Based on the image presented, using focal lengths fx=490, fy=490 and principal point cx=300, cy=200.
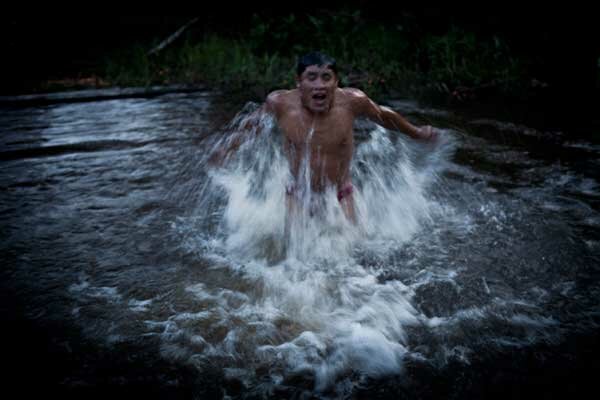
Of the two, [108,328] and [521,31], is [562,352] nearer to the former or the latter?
[108,328]

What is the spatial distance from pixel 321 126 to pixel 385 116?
55 centimetres

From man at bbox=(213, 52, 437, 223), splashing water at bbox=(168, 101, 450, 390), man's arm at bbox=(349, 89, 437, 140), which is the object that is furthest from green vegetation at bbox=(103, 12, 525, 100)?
man at bbox=(213, 52, 437, 223)

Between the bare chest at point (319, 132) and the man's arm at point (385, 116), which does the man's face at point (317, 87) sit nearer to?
the bare chest at point (319, 132)

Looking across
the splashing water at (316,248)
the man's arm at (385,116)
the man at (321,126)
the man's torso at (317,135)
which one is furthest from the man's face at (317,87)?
the splashing water at (316,248)

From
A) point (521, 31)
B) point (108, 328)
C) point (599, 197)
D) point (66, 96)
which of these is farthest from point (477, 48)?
point (108, 328)

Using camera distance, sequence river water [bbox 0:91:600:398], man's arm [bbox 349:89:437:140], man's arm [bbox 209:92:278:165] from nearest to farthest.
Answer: river water [bbox 0:91:600:398] < man's arm [bbox 209:92:278:165] < man's arm [bbox 349:89:437:140]

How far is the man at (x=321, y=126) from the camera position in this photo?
10.3 ft

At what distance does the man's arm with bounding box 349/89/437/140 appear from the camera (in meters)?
3.43

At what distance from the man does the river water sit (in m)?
0.12

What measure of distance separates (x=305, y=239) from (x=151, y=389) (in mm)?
1619

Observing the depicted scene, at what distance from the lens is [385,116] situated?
3.54 meters

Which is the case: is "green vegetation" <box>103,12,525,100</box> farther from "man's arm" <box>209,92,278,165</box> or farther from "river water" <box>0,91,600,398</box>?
"man's arm" <box>209,92,278,165</box>

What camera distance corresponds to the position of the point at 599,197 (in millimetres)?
3508

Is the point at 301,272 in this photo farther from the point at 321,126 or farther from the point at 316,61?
the point at 316,61
